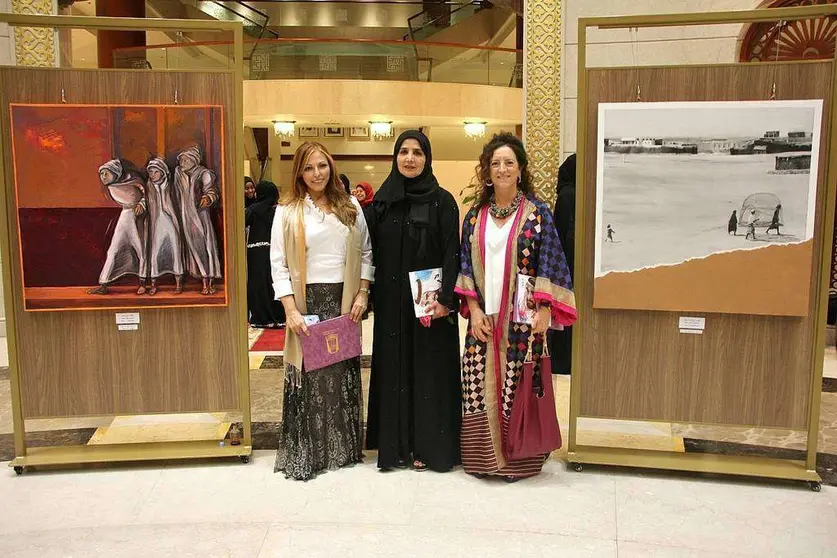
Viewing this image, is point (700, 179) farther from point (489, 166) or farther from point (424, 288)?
point (424, 288)

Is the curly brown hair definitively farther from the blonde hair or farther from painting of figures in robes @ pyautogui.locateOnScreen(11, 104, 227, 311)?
painting of figures in robes @ pyautogui.locateOnScreen(11, 104, 227, 311)

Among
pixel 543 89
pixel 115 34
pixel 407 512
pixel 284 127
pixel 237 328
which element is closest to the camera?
pixel 407 512

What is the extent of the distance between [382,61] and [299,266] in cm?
797

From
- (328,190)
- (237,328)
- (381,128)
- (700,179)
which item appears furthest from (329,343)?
(381,128)

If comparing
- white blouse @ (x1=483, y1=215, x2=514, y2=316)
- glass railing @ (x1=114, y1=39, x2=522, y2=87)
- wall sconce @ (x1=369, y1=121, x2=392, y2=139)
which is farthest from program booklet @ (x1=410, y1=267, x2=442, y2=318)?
wall sconce @ (x1=369, y1=121, x2=392, y2=139)

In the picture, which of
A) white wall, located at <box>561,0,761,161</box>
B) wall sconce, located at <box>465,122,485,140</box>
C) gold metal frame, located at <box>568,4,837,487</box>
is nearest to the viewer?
gold metal frame, located at <box>568,4,837,487</box>

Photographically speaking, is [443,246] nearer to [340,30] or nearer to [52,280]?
[52,280]

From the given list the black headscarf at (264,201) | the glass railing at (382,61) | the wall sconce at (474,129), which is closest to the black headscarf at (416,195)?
the black headscarf at (264,201)

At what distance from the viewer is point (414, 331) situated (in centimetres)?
324

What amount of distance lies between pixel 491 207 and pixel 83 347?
195cm

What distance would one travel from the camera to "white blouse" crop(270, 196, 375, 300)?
320cm

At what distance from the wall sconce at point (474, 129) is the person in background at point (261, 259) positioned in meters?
5.45

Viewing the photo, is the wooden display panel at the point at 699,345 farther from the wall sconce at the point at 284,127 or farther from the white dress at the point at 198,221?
the wall sconce at the point at 284,127

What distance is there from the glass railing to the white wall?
5.45 metres
